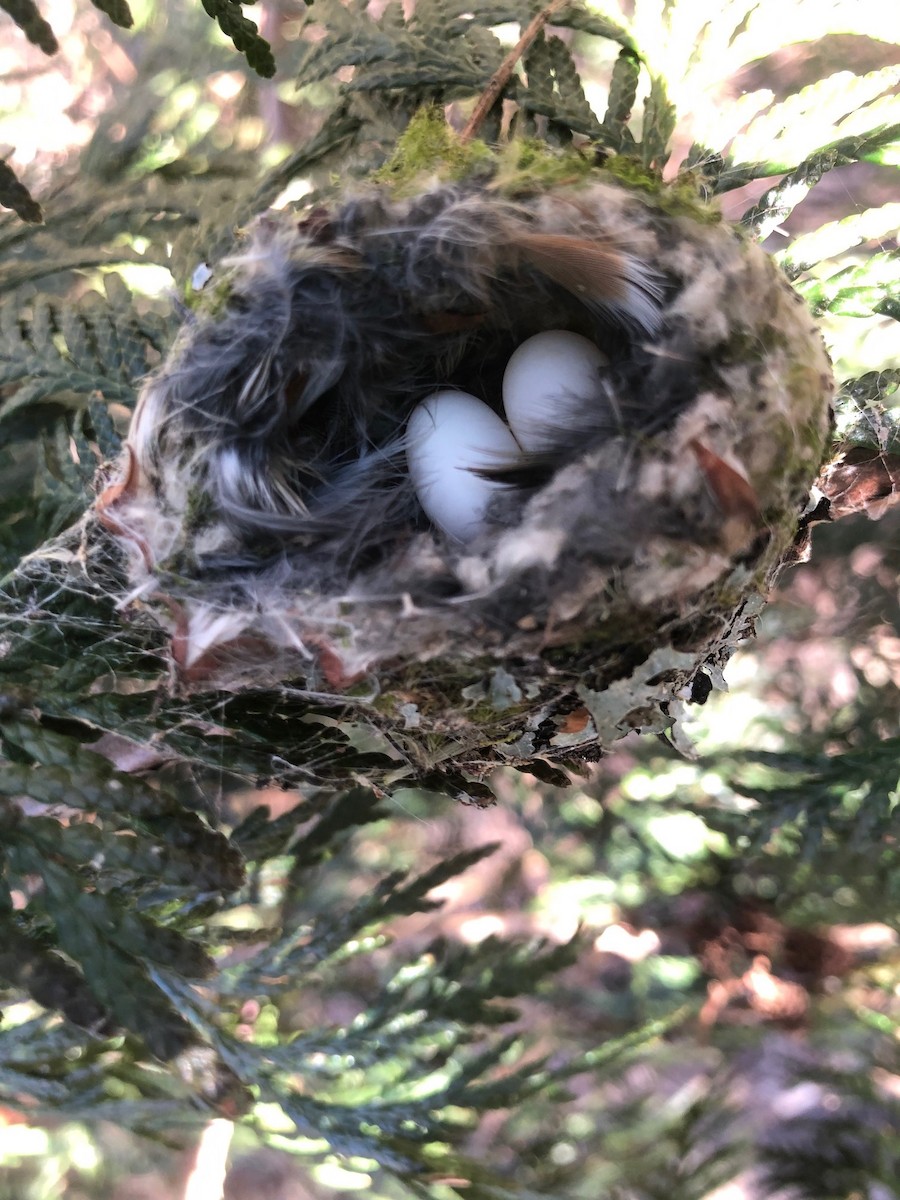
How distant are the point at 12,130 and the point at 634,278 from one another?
2.09m

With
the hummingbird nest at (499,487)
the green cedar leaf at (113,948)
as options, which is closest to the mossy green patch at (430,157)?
the hummingbird nest at (499,487)

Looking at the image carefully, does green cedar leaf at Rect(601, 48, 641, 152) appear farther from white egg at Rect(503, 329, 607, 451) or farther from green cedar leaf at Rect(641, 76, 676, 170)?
white egg at Rect(503, 329, 607, 451)

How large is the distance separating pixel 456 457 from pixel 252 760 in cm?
37

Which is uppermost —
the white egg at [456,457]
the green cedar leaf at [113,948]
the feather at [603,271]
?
the feather at [603,271]

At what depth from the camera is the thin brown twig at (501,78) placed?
82 cm

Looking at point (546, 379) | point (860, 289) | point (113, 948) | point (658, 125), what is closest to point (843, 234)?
point (860, 289)

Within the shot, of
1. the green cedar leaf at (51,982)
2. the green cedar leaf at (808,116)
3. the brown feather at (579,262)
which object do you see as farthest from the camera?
the green cedar leaf at (808,116)

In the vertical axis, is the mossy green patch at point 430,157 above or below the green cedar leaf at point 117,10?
below

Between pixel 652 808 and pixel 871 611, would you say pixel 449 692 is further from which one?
pixel 871 611

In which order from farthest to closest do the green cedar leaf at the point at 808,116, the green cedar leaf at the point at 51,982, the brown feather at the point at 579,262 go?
the green cedar leaf at the point at 808,116 → the brown feather at the point at 579,262 → the green cedar leaf at the point at 51,982

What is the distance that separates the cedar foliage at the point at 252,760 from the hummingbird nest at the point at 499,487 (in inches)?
3.7

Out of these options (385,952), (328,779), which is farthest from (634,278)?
(385,952)

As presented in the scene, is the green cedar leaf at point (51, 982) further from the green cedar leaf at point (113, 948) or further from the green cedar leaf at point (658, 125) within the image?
the green cedar leaf at point (658, 125)

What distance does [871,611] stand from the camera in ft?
5.19
